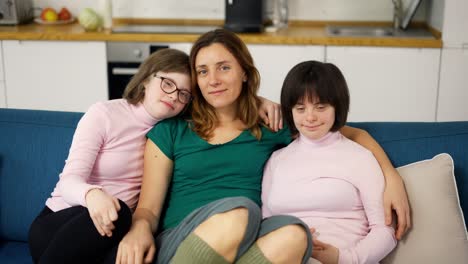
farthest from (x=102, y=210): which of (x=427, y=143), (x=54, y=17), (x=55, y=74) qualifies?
(x=54, y=17)

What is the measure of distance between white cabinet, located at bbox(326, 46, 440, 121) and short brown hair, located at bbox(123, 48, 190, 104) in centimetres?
159

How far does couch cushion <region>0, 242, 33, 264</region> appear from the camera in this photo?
2059mm

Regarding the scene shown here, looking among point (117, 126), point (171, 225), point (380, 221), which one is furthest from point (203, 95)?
point (380, 221)

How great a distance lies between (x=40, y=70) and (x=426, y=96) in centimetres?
202

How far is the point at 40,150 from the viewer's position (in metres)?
2.22

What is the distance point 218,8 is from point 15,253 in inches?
92.3

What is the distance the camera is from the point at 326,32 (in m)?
3.75

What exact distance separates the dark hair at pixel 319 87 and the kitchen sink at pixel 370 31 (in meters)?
1.75

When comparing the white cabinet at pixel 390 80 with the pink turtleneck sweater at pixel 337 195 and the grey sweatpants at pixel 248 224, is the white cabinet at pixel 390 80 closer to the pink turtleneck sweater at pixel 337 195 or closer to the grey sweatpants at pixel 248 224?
the pink turtleneck sweater at pixel 337 195

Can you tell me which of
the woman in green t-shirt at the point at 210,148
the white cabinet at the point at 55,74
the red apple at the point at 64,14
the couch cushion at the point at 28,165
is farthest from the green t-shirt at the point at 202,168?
the red apple at the point at 64,14

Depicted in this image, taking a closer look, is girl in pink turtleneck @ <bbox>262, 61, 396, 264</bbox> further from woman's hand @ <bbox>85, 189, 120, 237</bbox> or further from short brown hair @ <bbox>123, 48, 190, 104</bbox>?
woman's hand @ <bbox>85, 189, 120, 237</bbox>

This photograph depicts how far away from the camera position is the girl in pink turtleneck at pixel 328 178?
73.7 inches

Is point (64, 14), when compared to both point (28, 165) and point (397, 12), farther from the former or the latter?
point (28, 165)

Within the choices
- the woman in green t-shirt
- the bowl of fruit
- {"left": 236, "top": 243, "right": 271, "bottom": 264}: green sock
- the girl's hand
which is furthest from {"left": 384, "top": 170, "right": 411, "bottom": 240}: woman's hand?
the bowl of fruit
